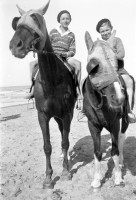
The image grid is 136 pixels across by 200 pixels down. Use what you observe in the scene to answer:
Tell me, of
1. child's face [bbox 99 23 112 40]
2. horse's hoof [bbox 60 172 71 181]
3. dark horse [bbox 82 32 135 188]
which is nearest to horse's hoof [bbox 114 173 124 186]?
dark horse [bbox 82 32 135 188]

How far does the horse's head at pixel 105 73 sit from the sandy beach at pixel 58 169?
2.13m

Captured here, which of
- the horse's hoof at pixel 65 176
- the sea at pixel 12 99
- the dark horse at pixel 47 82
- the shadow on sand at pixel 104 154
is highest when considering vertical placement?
the dark horse at pixel 47 82

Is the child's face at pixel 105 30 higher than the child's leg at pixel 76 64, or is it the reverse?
the child's face at pixel 105 30

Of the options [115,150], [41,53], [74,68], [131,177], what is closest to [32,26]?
[41,53]

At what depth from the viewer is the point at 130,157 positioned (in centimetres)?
653

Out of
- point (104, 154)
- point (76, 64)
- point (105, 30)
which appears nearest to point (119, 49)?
point (105, 30)

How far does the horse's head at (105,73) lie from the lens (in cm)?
349

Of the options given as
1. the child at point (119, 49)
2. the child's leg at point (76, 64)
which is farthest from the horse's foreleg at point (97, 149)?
the child's leg at point (76, 64)

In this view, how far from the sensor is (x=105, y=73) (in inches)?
145

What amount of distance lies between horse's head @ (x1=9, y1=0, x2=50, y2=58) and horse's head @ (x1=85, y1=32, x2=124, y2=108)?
957mm

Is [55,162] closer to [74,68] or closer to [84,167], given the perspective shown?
[84,167]

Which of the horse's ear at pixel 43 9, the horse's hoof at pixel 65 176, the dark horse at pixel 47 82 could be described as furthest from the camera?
the horse's hoof at pixel 65 176

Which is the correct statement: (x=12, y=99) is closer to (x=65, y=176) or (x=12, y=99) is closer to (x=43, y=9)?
(x=65, y=176)

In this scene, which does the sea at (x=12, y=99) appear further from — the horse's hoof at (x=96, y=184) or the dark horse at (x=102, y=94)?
the horse's hoof at (x=96, y=184)
